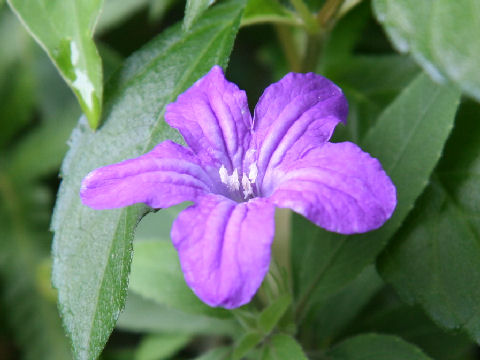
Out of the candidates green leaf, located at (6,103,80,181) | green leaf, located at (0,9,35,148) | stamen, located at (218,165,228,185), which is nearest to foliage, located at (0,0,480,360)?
stamen, located at (218,165,228,185)

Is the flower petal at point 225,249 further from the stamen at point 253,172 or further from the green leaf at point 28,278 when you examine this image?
the green leaf at point 28,278

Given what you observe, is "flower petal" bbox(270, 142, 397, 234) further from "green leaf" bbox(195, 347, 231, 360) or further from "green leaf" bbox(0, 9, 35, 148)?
"green leaf" bbox(0, 9, 35, 148)

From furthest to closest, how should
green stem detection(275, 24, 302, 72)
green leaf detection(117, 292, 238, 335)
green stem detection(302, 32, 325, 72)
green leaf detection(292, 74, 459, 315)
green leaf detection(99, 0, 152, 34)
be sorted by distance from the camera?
Answer: 1. green leaf detection(99, 0, 152, 34)
2. green leaf detection(117, 292, 238, 335)
3. green stem detection(275, 24, 302, 72)
4. green stem detection(302, 32, 325, 72)
5. green leaf detection(292, 74, 459, 315)

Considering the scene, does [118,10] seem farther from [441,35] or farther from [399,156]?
[441,35]

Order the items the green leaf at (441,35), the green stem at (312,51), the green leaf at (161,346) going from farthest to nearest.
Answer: the green leaf at (161,346) → the green stem at (312,51) → the green leaf at (441,35)

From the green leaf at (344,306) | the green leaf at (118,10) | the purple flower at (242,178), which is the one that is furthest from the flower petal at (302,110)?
the green leaf at (118,10)

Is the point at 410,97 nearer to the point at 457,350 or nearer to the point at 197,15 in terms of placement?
the point at 197,15

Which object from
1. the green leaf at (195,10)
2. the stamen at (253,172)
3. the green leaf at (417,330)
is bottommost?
the green leaf at (417,330)
